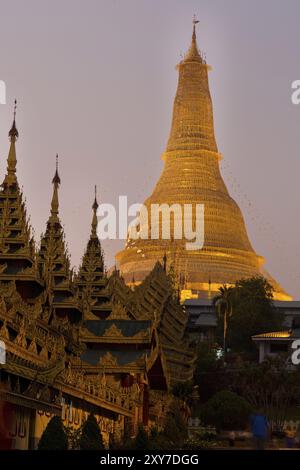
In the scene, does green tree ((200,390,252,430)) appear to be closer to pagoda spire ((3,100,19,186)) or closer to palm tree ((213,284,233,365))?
pagoda spire ((3,100,19,186))

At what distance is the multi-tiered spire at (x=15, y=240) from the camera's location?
1416 inches

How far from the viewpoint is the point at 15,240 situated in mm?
36812

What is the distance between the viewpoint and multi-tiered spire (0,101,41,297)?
118 ft

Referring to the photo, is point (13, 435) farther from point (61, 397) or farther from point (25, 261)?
point (25, 261)

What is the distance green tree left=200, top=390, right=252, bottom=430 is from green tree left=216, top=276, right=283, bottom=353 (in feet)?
110

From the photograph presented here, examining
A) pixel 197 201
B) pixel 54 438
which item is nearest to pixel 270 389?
pixel 54 438

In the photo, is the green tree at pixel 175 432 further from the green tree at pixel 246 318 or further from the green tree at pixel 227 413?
the green tree at pixel 246 318

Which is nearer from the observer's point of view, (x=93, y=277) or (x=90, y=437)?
(x=90, y=437)

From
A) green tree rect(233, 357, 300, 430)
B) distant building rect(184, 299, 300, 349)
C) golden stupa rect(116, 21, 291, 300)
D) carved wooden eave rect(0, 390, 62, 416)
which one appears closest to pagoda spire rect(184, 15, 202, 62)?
golden stupa rect(116, 21, 291, 300)

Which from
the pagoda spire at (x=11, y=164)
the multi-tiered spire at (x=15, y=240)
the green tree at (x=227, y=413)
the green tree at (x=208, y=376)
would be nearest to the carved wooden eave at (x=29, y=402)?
the multi-tiered spire at (x=15, y=240)

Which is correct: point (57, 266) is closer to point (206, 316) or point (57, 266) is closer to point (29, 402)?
point (29, 402)

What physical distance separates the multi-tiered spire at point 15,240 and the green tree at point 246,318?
1637 inches

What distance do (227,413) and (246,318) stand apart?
35.2 m
